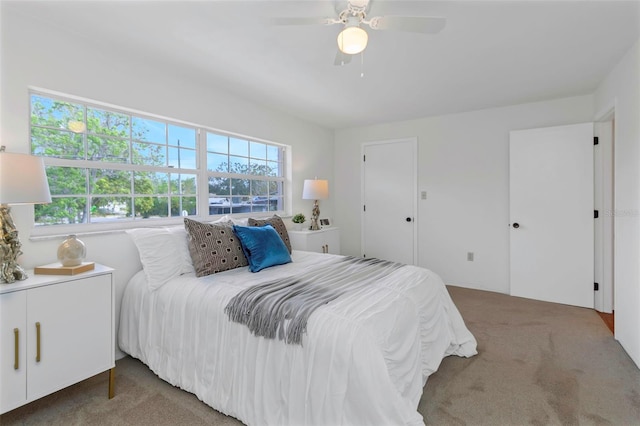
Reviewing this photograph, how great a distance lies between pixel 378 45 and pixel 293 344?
7.00ft

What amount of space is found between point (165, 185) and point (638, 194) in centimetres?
379

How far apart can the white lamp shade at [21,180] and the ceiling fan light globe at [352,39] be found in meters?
1.83

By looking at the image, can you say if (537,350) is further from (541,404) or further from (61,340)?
(61,340)

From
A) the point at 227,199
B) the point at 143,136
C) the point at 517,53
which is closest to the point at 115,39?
the point at 143,136

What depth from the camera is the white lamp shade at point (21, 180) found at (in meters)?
1.58

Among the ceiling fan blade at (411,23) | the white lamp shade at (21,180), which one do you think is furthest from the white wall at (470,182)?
the white lamp shade at (21,180)

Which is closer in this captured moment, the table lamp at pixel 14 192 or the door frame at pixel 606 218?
the table lamp at pixel 14 192

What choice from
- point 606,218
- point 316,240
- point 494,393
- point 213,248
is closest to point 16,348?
point 213,248

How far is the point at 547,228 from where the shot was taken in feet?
11.8

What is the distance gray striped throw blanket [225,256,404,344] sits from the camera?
1.55 m

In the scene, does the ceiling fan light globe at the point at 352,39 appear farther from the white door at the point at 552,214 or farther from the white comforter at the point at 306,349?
the white door at the point at 552,214

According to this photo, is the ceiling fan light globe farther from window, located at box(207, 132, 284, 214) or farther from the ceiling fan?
window, located at box(207, 132, 284, 214)

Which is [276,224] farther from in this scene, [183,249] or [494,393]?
[494,393]

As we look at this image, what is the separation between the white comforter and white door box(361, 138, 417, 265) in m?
2.31
